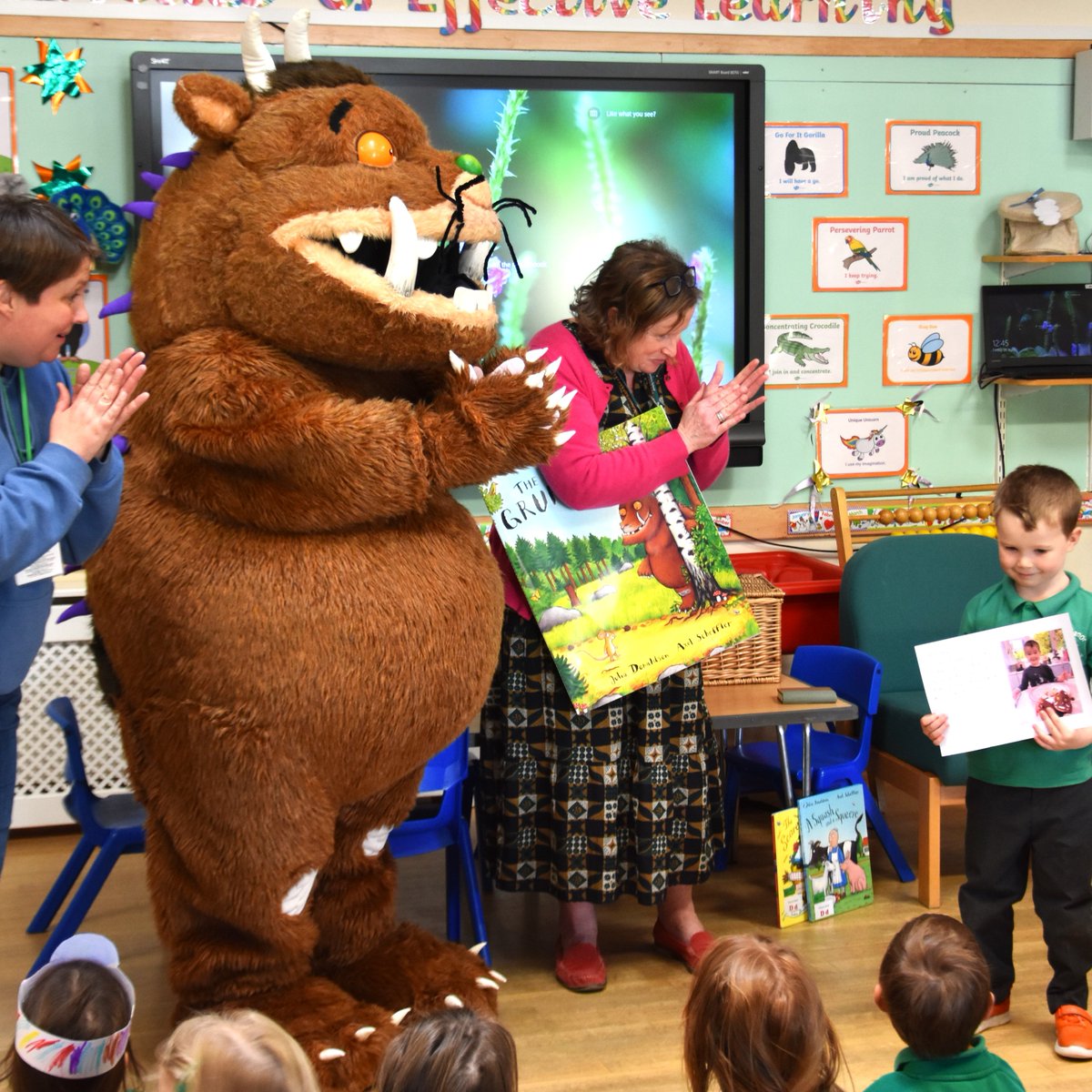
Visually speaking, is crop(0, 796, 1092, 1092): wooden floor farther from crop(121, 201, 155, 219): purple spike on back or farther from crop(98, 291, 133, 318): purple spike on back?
crop(121, 201, 155, 219): purple spike on back

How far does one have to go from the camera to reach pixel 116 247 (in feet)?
11.6

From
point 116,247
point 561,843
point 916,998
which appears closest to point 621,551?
point 561,843

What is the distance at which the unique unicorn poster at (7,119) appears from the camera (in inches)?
137

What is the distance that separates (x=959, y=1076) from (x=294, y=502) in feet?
3.78

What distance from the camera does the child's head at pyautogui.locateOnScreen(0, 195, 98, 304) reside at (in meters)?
1.64

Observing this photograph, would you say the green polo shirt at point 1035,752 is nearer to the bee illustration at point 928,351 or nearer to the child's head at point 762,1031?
the child's head at point 762,1031

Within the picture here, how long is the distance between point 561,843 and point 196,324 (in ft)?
3.91

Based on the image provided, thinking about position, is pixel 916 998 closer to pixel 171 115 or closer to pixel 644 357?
pixel 644 357

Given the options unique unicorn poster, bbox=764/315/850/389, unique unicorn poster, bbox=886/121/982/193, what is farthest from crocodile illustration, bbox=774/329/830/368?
unique unicorn poster, bbox=886/121/982/193

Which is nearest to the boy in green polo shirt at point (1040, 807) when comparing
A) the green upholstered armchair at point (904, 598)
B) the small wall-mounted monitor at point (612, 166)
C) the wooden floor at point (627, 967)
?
the wooden floor at point (627, 967)

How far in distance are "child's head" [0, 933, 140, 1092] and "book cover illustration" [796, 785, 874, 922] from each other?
1.75m

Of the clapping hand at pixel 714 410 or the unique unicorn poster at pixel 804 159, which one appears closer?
the clapping hand at pixel 714 410

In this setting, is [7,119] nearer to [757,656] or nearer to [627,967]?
[757,656]

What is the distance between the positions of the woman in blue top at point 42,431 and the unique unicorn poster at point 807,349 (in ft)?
8.27
